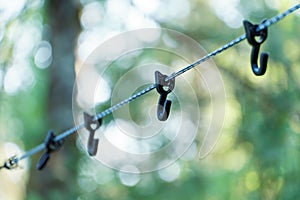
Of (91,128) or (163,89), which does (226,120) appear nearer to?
(91,128)

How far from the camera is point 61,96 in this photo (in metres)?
2.52

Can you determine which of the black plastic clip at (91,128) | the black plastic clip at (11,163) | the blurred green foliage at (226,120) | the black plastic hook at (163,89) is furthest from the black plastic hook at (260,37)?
the blurred green foliage at (226,120)

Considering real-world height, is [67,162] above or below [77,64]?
below

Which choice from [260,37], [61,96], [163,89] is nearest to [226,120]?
[61,96]

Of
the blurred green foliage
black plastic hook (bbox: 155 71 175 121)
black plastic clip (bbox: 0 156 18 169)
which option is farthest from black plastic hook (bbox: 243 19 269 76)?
the blurred green foliage

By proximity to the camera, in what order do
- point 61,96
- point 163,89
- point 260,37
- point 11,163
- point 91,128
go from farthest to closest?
point 61,96, point 11,163, point 91,128, point 163,89, point 260,37

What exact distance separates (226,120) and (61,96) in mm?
746

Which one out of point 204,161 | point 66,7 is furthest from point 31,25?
point 204,161

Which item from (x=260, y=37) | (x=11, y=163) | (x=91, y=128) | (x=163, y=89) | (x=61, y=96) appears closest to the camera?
(x=260, y=37)

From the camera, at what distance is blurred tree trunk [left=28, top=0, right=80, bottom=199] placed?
2.38 meters

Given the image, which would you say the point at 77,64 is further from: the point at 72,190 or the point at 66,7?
the point at 72,190

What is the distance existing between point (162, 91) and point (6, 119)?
1.95 meters

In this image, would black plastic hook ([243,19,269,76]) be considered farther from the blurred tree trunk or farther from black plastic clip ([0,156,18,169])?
the blurred tree trunk

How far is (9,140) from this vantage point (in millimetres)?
2855
